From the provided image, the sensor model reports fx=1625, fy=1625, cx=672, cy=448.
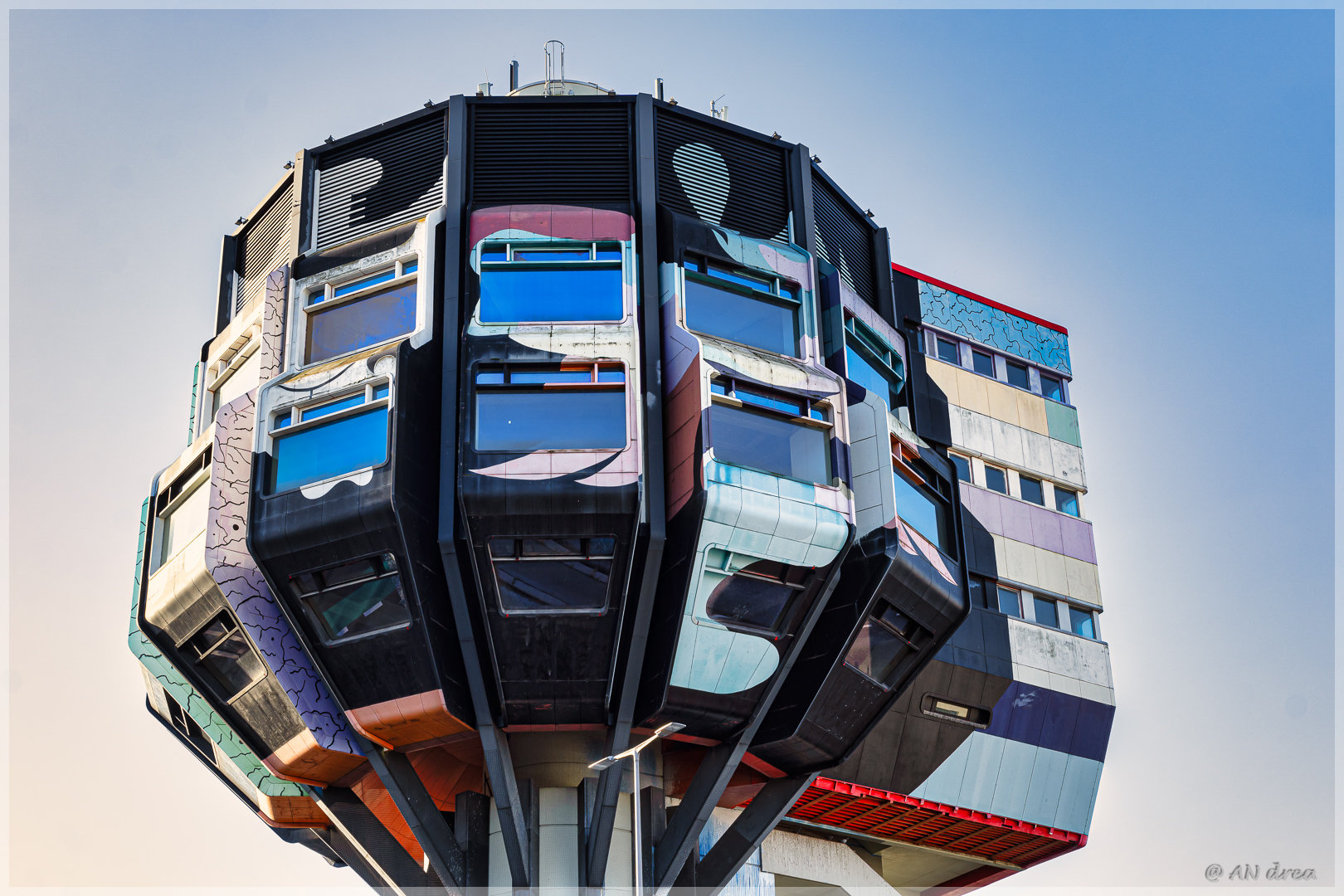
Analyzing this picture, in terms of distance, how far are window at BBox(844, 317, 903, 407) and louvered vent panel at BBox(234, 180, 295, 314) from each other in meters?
15.3

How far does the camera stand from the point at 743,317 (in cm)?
4066

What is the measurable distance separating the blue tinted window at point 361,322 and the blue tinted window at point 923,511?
42.4 ft

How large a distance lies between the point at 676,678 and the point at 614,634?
5.95 ft

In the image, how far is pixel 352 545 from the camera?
36750 millimetres

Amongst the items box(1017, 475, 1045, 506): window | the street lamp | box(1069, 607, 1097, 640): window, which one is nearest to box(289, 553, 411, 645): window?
the street lamp

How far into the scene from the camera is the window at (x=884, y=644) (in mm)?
40906

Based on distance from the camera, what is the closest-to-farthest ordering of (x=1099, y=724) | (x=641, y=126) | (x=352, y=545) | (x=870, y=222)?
(x=352, y=545) → (x=641, y=126) → (x=870, y=222) → (x=1099, y=724)

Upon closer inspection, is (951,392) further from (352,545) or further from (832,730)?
(352,545)

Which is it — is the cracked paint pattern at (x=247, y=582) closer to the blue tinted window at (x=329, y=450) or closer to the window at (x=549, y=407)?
the blue tinted window at (x=329, y=450)

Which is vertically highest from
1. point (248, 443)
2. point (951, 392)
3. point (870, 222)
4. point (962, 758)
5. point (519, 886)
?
point (870, 222)

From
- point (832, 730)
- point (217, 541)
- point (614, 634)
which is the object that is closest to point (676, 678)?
point (614, 634)

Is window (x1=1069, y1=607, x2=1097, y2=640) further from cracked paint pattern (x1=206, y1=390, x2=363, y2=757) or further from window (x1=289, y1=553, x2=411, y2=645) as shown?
window (x1=289, y1=553, x2=411, y2=645)

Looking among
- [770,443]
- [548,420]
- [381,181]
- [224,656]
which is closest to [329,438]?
[548,420]

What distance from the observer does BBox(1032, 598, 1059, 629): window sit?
53219 millimetres
